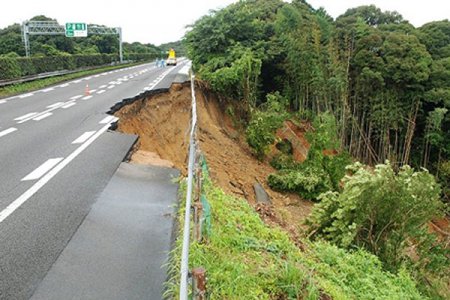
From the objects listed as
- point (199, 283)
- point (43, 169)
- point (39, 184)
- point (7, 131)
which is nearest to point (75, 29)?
point (7, 131)

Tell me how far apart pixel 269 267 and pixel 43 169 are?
14.5 ft

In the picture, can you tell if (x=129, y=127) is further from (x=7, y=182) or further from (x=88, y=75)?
(x=88, y=75)

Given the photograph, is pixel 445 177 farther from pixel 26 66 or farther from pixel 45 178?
pixel 26 66

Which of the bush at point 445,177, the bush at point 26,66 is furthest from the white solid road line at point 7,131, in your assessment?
the bush at point 445,177

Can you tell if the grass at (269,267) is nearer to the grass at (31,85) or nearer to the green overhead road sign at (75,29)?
the grass at (31,85)

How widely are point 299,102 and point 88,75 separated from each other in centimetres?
1504

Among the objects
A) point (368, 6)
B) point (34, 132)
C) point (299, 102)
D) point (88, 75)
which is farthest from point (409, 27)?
point (34, 132)

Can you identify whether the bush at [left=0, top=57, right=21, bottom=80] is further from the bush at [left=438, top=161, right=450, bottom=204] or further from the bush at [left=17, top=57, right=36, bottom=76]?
the bush at [left=438, top=161, right=450, bottom=204]

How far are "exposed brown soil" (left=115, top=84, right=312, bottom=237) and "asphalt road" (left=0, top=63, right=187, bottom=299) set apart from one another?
1.20 meters

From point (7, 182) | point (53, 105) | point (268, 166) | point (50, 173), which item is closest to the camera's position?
point (7, 182)

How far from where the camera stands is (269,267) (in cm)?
454

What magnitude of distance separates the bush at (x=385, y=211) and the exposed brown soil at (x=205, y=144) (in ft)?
4.56

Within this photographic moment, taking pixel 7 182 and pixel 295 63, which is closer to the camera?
pixel 7 182

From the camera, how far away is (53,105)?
1427 cm
